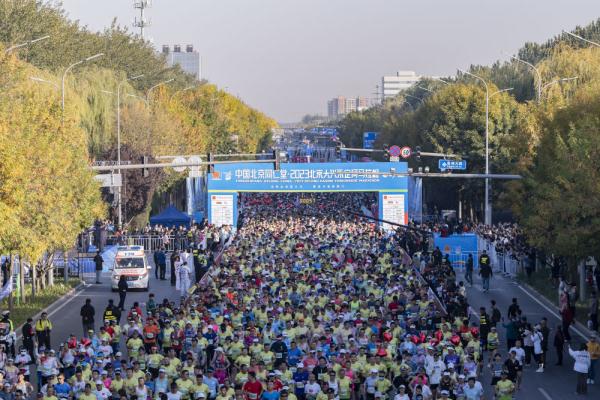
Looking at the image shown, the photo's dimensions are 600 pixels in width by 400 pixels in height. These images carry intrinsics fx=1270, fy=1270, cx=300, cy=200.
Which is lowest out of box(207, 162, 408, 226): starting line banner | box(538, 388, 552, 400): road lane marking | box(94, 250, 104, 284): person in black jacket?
box(538, 388, 552, 400): road lane marking

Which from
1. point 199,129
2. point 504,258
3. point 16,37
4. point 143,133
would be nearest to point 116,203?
point 143,133

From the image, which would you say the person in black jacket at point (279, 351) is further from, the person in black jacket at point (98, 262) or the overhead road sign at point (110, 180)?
the overhead road sign at point (110, 180)

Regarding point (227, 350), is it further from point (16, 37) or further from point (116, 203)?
point (16, 37)

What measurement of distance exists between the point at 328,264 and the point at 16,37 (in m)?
42.5

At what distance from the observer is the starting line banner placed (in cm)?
6469

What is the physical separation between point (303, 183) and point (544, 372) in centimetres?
4122

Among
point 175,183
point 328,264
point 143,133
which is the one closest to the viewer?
point 328,264

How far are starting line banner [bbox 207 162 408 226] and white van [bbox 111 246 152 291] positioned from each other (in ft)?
69.8

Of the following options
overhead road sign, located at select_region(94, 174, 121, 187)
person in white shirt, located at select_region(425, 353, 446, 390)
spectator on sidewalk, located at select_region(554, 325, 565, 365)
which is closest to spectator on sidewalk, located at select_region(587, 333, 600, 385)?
spectator on sidewalk, located at select_region(554, 325, 565, 365)

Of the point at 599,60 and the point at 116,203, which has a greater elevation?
the point at 599,60

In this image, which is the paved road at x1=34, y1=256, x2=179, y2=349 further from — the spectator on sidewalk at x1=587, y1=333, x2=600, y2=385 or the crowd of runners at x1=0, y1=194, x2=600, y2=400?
the spectator on sidewalk at x1=587, y1=333, x2=600, y2=385

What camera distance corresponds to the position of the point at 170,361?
21.6 m

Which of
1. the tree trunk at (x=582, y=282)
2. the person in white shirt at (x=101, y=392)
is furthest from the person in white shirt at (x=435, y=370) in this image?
the tree trunk at (x=582, y=282)

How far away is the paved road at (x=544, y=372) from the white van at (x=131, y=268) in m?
10.9
